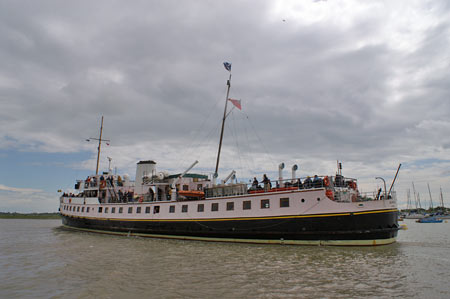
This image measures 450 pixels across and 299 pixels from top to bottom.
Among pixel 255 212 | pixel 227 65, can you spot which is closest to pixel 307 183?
pixel 255 212

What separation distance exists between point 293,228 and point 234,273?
27.5ft

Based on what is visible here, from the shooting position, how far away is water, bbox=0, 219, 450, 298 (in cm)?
933

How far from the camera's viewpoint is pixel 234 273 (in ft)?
38.1

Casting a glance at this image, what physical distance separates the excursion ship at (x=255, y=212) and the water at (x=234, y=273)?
4.58ft

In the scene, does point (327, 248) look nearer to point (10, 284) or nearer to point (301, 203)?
point (301, 203)

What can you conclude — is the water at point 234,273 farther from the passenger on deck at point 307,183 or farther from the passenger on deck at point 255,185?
the passenger on deck at point 255,185

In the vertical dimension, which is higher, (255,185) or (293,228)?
(255,185)

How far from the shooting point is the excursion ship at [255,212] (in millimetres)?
17484

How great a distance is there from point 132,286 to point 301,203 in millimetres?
12183

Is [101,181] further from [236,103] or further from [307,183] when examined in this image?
[307,183]

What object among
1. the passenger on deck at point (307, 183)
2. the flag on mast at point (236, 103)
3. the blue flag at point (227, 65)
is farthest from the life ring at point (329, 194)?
the blue flag at point (227, 65)

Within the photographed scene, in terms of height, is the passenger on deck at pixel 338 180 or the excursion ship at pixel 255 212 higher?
the passenger on deck at pixel 338 180

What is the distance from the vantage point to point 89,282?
10867 mm

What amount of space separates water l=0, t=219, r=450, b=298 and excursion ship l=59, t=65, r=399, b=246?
1.40 metres
